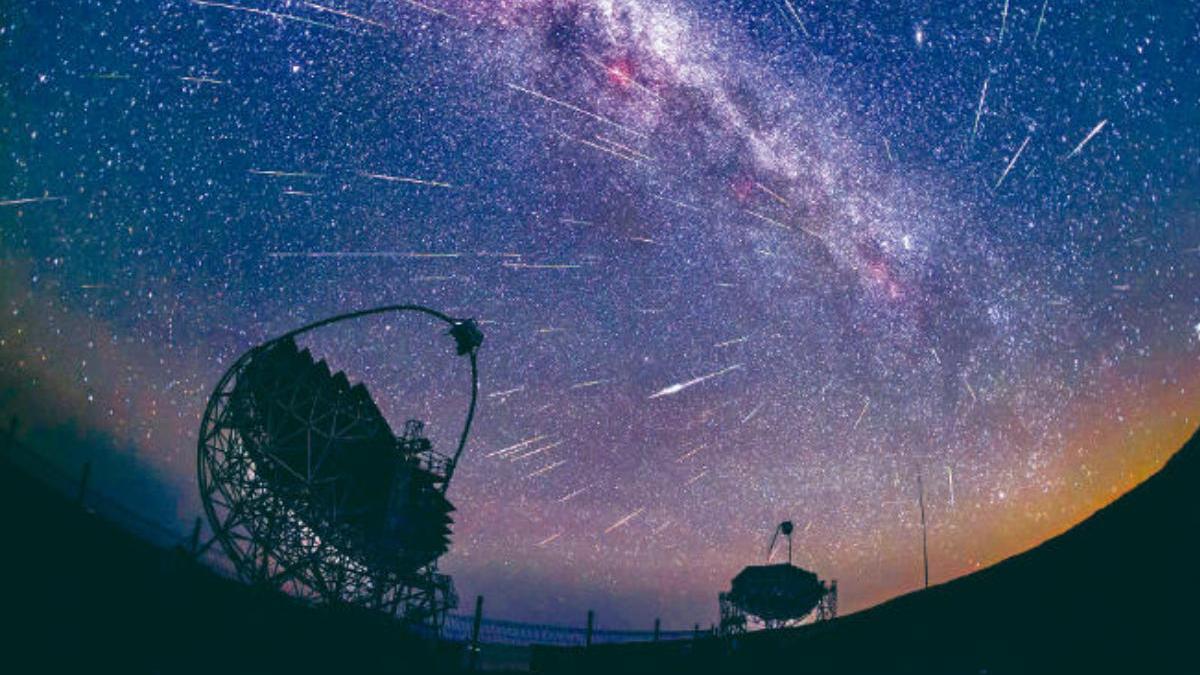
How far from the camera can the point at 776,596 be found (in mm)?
35562

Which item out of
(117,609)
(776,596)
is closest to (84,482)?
(117,609)

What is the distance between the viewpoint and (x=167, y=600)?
14.3m

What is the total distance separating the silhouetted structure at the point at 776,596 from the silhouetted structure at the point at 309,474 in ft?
63.3

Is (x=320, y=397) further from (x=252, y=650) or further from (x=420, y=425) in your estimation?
(x=252, y=650)

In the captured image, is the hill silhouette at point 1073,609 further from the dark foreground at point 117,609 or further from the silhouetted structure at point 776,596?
the silhouetted structure at point 776,596

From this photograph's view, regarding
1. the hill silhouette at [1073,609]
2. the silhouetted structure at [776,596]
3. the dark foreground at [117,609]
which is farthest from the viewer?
the silhouetted structure at [776,596]

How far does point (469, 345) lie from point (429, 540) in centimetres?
1435

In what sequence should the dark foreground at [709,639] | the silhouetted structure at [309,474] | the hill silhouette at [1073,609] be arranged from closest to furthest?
the hill silhouette at [1073,609] → the dark foreground at [709,639] → the silhouetted structure at [309,474]

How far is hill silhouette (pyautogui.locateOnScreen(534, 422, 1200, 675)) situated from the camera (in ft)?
19.6

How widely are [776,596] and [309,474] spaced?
26705 millimetres

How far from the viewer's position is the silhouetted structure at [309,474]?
22.4m

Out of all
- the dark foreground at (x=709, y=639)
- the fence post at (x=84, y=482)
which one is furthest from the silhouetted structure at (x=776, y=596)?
the fence post at (x=84, y=482)

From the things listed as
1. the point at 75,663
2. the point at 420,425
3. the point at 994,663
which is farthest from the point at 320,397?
the point at 994,663

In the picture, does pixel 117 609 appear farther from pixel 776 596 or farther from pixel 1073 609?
pixel 776 596
